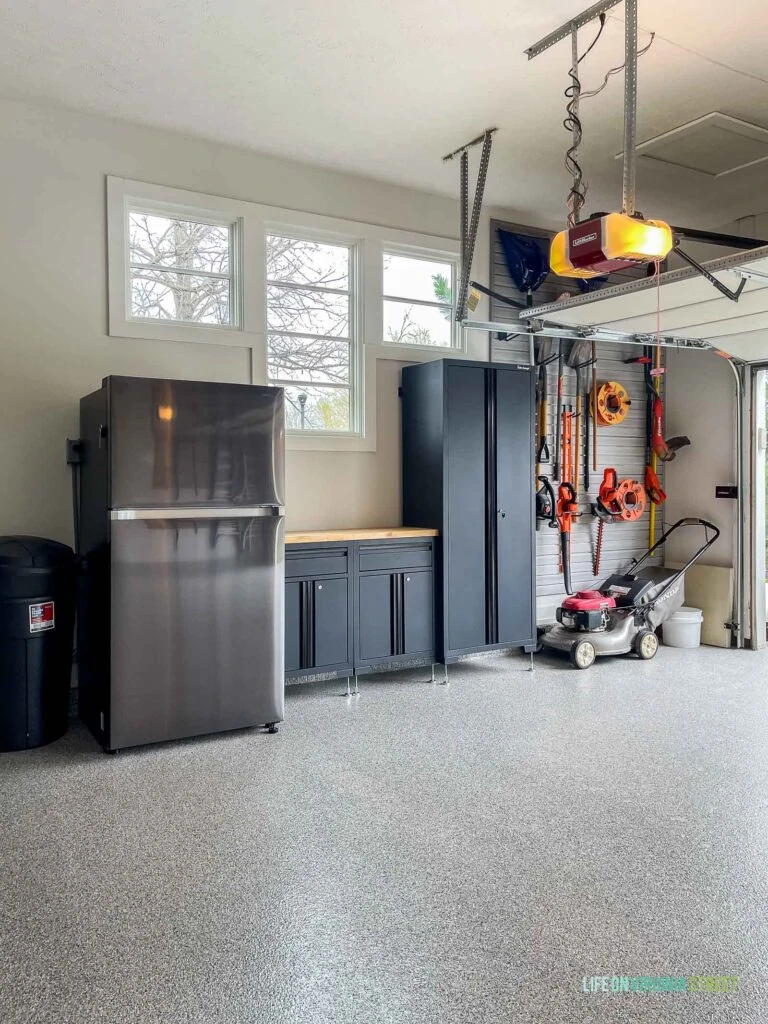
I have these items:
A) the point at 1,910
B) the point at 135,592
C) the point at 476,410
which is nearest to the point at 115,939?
the point at 1,910

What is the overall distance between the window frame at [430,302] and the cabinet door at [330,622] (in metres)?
1.91

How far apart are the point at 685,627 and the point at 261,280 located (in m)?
4.42

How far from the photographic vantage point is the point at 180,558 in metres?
3.93

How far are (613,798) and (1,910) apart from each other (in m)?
2.38

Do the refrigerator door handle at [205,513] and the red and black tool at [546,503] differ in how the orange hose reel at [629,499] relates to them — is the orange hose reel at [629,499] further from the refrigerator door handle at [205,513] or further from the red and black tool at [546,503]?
the refrigerator door handle at [205,513]

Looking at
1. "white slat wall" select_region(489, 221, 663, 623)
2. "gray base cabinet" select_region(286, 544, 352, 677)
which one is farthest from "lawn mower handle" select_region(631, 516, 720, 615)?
"gray base cabinet" select_region(286, 544, 352, 677)

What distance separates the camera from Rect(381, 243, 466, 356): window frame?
5723 mm

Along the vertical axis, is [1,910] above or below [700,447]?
below

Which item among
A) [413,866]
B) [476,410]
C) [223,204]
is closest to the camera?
[413,866]

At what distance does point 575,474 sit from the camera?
6.56 metres

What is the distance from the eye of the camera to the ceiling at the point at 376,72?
3574mm

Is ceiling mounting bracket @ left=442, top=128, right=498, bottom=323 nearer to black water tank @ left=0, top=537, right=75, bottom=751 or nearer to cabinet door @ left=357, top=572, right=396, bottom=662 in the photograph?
cabinet door @ left=357, top=572, right=396, bottom=662

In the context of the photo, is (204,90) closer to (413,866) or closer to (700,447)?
(413,866)

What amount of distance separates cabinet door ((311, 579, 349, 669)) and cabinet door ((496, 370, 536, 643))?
1.26 meters
